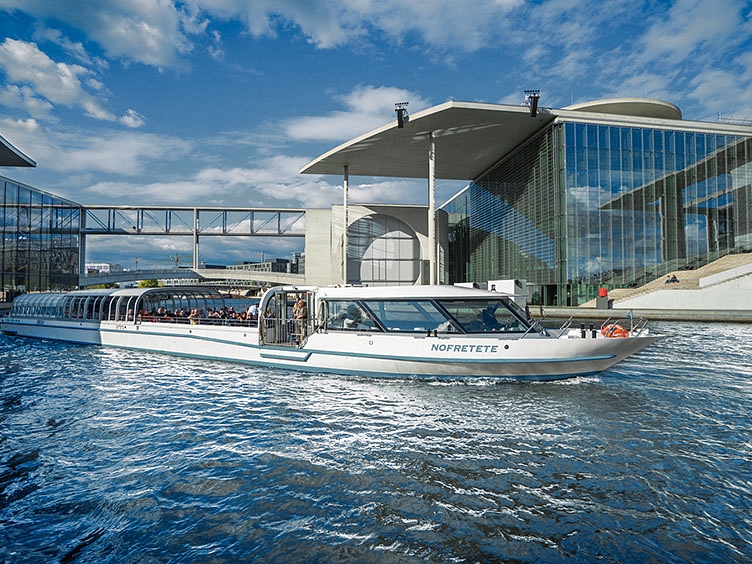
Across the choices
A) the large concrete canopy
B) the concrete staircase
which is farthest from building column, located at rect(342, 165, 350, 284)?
the concrete staircase

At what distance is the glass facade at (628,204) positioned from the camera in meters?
36.8

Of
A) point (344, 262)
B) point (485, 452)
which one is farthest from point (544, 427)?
point (344, 262)

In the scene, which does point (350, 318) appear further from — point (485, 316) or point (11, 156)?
point (11, 156)

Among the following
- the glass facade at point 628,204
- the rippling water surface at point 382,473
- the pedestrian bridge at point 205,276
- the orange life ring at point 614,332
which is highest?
the glass facade at point 628,204

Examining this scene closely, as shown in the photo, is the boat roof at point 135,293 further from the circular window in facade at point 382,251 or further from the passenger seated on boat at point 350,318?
the circular window in facade at point 382,251

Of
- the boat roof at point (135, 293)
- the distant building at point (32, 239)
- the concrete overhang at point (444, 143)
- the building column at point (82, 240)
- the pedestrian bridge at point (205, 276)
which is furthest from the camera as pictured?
the building column at point (82, 240)

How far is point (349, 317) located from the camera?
14109 millimetres

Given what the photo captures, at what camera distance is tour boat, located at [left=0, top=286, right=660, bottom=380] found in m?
11.8

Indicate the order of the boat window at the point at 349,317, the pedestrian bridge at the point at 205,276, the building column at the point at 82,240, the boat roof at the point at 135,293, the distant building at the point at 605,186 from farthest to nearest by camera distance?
the building column at the point at 82,240
the pedestrian bridge at the point at 205,276
the distant building at the point at 605,186
the boat roof at the point at 135,293
the boat window at the point at 349,317

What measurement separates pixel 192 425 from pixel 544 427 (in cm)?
694

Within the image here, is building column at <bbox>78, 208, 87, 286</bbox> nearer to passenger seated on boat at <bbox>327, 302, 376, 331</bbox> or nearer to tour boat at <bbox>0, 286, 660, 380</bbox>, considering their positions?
tour boat at <bbox>0, 286, 660, 380</bbox>

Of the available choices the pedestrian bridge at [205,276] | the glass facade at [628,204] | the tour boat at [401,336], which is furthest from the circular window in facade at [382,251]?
the tour boat at [401,336]

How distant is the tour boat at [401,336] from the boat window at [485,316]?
0.03m

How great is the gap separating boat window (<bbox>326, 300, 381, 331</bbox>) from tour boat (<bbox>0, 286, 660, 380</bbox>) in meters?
0.03
